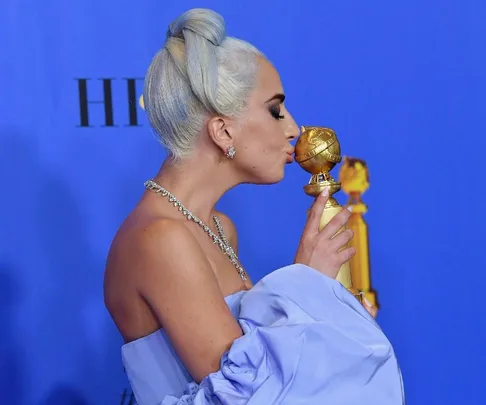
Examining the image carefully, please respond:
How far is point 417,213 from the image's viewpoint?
5.61 ft

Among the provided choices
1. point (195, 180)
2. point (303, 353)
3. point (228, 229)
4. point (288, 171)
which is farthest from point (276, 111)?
point (288, 171)

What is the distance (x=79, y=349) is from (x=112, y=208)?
0.28 meters

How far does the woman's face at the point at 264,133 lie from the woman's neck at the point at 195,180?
28 millimetres

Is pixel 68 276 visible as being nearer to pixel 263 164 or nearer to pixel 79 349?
pixel 79 349

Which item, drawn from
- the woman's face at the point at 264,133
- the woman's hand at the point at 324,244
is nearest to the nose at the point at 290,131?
the woman's face at the point at 264,133

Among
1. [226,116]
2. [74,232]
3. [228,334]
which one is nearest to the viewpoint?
[228,334]

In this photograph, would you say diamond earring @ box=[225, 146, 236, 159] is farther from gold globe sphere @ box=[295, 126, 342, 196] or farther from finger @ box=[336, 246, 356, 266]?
finger @ box=[336, 246, 356, 266]

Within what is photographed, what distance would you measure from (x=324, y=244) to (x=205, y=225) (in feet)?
0.61

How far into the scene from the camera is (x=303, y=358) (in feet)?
3.14

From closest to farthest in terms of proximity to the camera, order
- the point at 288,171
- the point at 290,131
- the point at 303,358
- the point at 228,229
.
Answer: the point at 303,358, the point at 290,131, the point at 228,229, the point at 288,171

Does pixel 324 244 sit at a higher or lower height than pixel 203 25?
lower

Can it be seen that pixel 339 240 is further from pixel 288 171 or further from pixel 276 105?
pixel 288 171

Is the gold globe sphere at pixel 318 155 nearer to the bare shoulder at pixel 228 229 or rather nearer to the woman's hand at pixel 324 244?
the woman's hand at pixel 324 244

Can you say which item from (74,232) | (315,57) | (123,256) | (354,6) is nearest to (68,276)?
(74,232)
